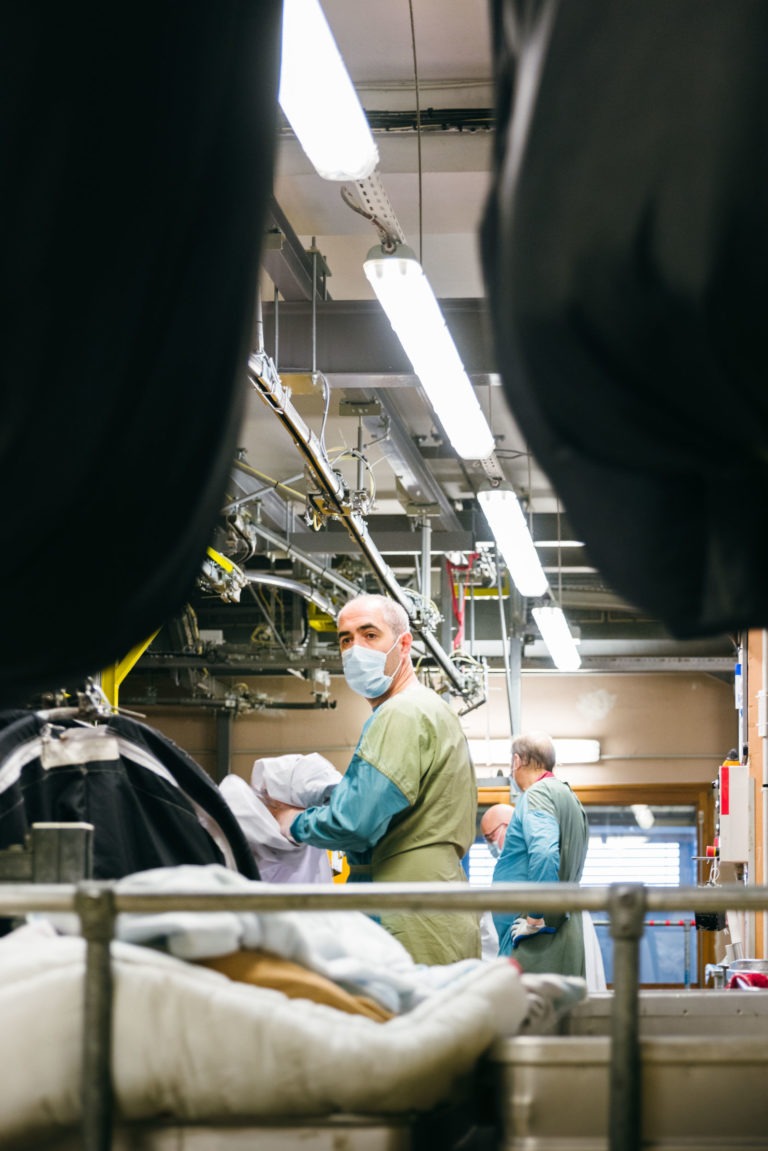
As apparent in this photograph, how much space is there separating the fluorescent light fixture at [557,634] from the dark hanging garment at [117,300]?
8.47 metres

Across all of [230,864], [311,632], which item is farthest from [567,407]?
[311,632]

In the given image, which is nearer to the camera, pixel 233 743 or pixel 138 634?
pixel 138 634

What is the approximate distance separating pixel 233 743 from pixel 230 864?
13.5 meters

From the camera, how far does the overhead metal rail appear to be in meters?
5.11

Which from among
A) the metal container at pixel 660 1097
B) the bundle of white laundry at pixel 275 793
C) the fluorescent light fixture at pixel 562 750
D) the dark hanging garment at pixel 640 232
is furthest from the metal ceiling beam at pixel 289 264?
the fluorescent light fixture at pixel 562 750

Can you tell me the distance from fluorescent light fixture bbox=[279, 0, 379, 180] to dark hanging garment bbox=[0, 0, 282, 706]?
193 cm

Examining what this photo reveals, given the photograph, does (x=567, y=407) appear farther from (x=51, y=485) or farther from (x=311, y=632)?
(x=311, y=632)

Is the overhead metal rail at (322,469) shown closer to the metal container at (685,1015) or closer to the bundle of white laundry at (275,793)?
the bundle of white laundry at (275,793)

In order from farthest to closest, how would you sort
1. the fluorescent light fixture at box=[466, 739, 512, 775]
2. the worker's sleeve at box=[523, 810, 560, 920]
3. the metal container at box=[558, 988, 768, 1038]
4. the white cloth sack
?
the fluorescent light fixture at box=[466, 739, 512, 775] < the worker's sleeve at box=[523, 810, 560, 920] < the white cloth sack < the metal container at box=[558, 988, 768, 1038]

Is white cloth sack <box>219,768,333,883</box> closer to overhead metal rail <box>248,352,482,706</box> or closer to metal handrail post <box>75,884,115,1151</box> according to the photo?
overhead metal rail <box>248,352,482,706</box>

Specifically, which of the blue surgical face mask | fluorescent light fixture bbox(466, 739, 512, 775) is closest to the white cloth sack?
the blue surgical face mask

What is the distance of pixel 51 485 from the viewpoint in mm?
1093

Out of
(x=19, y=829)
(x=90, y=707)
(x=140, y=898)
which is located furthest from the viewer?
(x=90, y=707)

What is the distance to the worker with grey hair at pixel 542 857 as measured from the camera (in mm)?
6133
